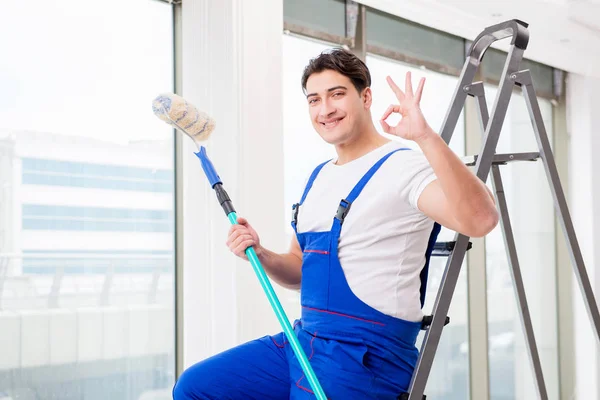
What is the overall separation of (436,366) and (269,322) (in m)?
1.99

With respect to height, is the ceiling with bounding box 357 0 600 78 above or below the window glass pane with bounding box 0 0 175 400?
above

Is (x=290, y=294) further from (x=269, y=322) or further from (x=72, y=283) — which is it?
(x=72, y=283)

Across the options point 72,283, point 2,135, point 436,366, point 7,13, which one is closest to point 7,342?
point 72,283

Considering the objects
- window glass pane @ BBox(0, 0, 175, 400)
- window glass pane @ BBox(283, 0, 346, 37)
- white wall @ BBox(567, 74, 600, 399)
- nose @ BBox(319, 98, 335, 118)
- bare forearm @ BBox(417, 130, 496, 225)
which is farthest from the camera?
white wall @ BBox(567, 74, 600, 399)

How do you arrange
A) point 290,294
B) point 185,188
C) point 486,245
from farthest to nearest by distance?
point 486,245 → point 290,294 → point 185,188

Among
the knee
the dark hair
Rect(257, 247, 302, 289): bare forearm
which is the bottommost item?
the knee

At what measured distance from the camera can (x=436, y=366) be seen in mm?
4500

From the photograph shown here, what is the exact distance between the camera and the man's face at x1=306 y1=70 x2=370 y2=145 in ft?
6.16

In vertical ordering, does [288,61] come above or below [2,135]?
above

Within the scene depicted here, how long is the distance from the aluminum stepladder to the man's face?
0.30 meters

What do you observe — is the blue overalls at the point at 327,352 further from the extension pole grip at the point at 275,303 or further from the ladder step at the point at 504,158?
the ladder step at the point at 504,158

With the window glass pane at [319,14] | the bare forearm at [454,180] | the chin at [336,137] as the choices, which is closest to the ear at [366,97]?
the chin at [336,137]

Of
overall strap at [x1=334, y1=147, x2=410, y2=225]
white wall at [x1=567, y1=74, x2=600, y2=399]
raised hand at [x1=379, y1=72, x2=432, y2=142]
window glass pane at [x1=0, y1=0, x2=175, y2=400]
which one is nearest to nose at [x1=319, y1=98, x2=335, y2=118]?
overall strap at [x1=334, y1=147, x2=410, y2=225]

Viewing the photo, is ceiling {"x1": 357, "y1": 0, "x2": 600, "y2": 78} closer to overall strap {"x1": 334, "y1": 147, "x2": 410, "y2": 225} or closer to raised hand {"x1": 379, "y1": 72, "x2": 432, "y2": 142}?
overall strap {"x1": 334, "y1": 147, "x2": 410, "y2": 225}
